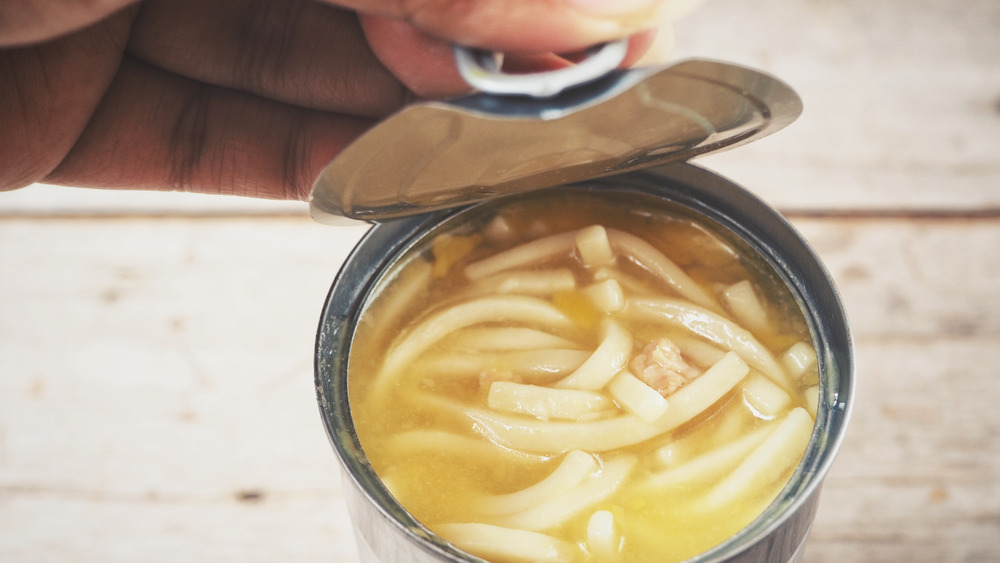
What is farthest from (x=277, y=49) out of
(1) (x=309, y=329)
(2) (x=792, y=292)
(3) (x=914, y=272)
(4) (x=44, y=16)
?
(3) (x=914, y=272)

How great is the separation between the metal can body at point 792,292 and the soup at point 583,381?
0.03 meters

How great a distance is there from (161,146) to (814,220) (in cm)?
164

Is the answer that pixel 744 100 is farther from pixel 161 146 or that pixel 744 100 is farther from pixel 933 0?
pixel 933 0

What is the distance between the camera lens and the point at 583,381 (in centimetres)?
156

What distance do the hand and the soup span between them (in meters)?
0.35

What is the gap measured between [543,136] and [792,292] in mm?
589

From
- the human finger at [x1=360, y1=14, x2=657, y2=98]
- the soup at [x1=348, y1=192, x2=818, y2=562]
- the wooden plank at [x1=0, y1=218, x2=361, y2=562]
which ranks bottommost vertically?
the wooden plank at [x1=0, y1=218, x2=361, y2=562]

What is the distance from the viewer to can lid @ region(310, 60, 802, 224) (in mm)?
1162

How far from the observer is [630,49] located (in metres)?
1.52

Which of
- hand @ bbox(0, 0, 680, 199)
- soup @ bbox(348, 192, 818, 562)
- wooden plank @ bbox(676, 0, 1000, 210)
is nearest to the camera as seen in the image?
soup @ bbox(348, 192, 818, 562)

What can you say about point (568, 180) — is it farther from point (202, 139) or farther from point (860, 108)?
point (860, 108)

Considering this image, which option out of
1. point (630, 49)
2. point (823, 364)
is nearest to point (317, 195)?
point (630, 49)

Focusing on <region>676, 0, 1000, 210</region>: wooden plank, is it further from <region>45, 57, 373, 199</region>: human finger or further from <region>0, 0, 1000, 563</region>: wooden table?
<region>45, 57, 373, 199</region>: human finger

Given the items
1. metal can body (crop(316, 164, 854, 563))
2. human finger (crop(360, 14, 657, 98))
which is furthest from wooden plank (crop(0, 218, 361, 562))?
human finger (crop(360, 14, 657, 98))
